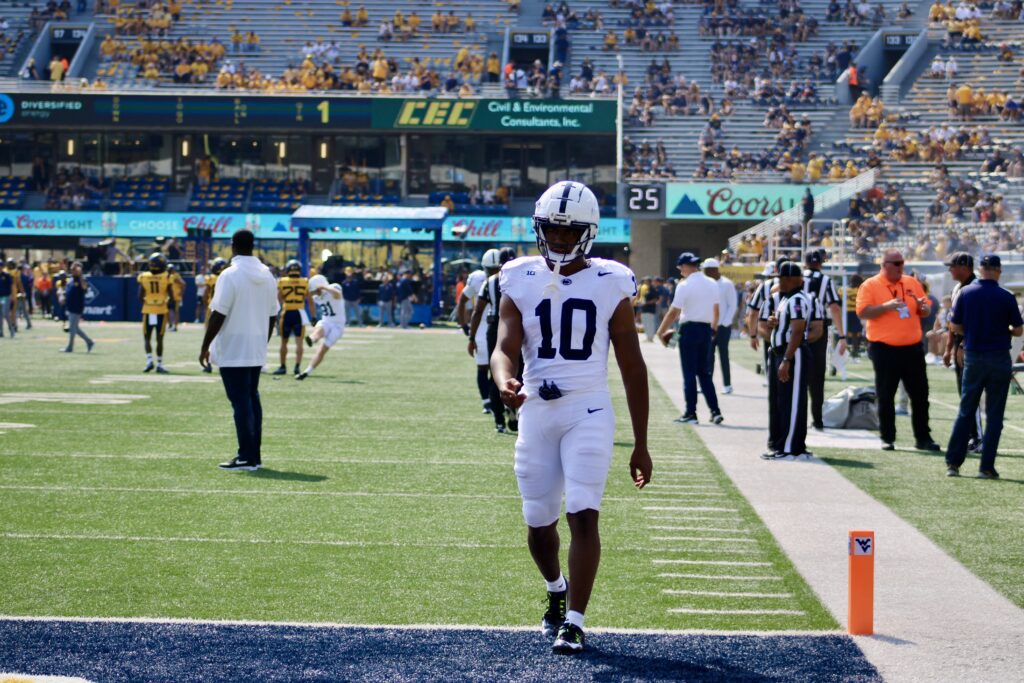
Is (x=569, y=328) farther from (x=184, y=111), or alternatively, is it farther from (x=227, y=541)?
(x=184, y=111)

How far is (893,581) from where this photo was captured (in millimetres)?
7055

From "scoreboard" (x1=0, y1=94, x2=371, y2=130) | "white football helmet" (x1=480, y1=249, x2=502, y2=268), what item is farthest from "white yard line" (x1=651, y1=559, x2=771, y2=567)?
"scoreboard" (x1=0, y1=94, x2=371, y2=130)

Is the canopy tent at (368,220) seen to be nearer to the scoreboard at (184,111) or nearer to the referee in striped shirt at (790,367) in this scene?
the scoreboard at (184,111)

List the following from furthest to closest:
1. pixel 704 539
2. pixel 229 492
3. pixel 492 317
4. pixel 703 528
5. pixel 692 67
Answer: pixel 692 67
pixel 492 317
pixel 229 492
pixel 703 528
pixel 704 539

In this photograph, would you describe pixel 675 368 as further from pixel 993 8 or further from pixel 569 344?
pixel 993 8

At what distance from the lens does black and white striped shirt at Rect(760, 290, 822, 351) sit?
38.3 ft

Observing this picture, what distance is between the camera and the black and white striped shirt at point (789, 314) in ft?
38.3

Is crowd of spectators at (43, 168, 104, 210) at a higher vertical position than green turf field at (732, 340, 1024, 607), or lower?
higher

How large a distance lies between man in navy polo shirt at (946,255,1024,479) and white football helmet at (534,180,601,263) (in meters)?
6.00

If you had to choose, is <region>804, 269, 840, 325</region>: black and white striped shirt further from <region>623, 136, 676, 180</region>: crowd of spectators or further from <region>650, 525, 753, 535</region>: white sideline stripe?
<region>623, 136, 676, 180</region>: crowd of spectators

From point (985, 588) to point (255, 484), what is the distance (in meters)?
5.26

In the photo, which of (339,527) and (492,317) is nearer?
(339,527)

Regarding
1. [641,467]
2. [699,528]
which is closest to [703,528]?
[699,528]

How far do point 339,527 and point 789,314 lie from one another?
4.95 meters
